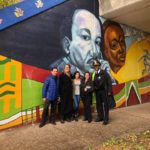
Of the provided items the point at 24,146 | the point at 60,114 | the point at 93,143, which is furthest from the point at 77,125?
the point at 24,146

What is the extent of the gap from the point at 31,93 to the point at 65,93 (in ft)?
3.06

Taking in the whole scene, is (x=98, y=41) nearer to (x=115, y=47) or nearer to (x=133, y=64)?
(x=115, y=47)

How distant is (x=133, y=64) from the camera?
11.4 meters

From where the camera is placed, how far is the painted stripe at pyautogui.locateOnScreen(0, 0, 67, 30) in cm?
744

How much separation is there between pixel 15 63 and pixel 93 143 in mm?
2951

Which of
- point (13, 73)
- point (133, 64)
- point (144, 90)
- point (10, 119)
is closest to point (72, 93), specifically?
point (13, 73)

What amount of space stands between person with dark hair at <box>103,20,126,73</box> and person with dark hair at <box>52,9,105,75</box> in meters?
0.40

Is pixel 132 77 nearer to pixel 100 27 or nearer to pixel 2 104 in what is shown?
pixel 100 27

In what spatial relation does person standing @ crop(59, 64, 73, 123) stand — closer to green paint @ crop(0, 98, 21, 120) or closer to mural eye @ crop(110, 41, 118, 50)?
green paint @ crop(0, 98, 21, 120)

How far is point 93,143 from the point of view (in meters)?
6.43

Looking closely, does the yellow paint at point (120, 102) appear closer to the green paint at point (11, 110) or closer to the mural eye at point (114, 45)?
the mural eye at point (114, 45)

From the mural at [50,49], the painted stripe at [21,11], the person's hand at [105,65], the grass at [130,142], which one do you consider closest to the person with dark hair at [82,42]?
the mural at [50,49]

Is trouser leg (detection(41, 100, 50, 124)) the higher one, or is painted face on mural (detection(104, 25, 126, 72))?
painted face on mural (detection(104, 25, 126, 72))

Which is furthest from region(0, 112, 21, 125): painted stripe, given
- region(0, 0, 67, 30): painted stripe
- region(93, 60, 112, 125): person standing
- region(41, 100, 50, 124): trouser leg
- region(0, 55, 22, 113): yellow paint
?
region(0, 0, 67, 30): painted stripe
